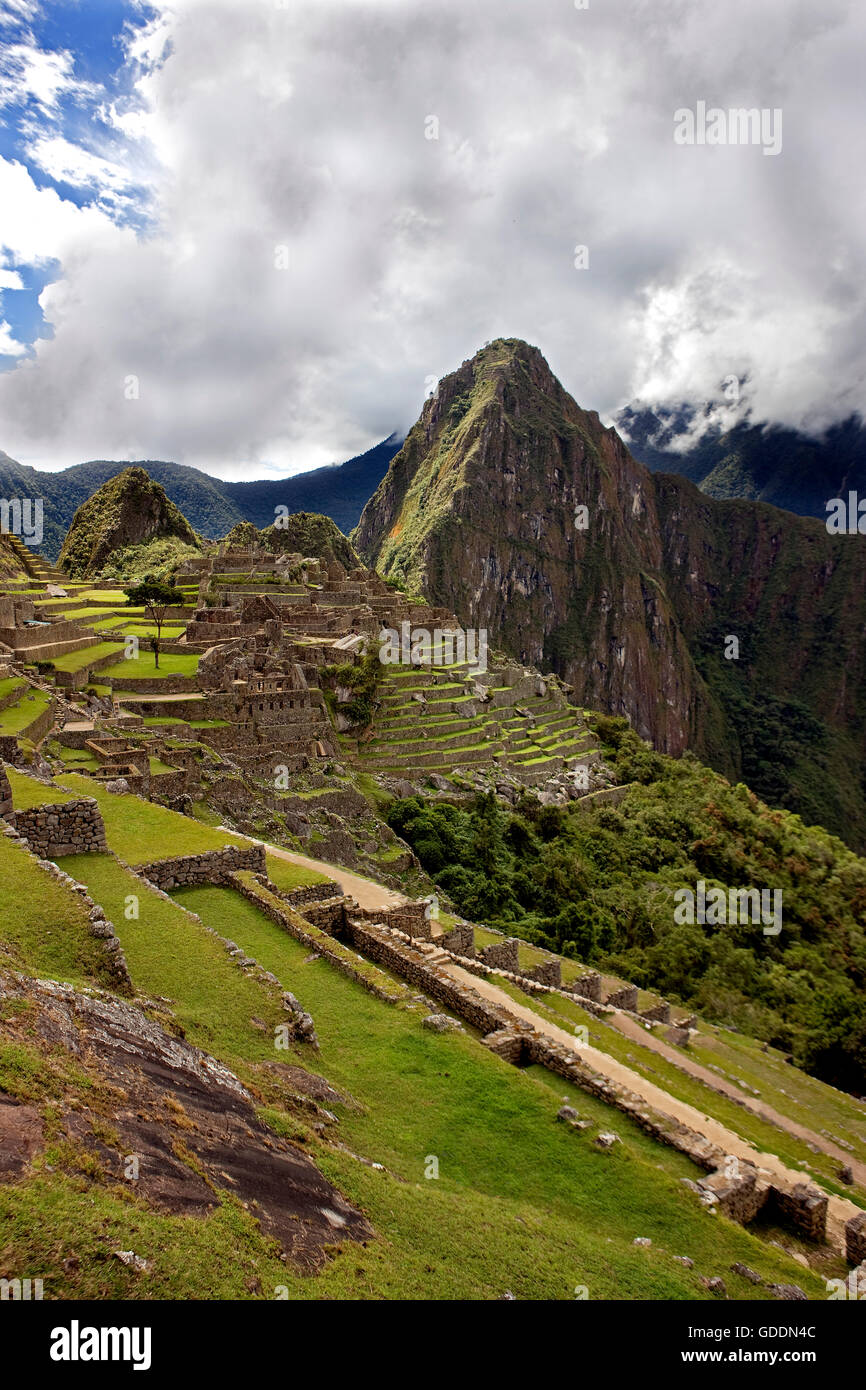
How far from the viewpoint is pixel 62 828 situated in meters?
10.2

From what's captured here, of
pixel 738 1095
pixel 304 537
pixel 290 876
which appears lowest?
pixel 738 1095

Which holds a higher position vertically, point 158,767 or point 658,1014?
point 158,767

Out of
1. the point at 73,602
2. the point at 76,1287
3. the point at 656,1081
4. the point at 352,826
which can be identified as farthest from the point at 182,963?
the point at 73,602

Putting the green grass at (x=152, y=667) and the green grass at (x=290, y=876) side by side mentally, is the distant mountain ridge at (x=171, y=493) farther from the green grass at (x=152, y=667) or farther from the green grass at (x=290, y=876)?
the green grass at (x=290, y=876)

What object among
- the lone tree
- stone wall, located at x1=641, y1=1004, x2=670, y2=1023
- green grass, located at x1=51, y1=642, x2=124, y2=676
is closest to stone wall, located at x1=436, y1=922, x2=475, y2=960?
stone wall, located at x1=641, y1=1004, x2=670, y2=1023

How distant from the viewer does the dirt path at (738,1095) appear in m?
15.6

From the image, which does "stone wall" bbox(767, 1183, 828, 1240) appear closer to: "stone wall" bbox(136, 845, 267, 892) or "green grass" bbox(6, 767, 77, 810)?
"stone wall" bbox(136, 845, 267, 892)

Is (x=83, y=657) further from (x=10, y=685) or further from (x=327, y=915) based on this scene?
(x=327, y=915)

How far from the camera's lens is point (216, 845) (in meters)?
12.2

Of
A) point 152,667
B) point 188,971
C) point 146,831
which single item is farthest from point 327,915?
point 152,667

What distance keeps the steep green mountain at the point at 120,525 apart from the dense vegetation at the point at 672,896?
69.0m

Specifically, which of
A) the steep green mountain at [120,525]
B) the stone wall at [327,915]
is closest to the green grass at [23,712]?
the stone wall at [327,915]

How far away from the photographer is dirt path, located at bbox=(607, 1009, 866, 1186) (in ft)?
51.3

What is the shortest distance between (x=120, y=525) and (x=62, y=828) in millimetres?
93632
